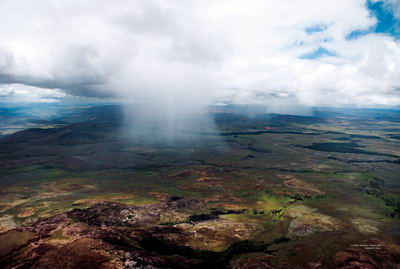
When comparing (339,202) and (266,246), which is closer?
(266,246)

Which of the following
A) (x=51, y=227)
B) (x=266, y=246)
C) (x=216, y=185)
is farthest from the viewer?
(x=216, y=185)

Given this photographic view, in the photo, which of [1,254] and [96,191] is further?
[96,191]

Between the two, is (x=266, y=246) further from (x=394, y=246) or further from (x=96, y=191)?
(x=96, y=191)

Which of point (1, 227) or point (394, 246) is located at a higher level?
point (394, 246)

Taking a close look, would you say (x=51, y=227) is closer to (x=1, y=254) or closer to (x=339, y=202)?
(x=1, y=254)

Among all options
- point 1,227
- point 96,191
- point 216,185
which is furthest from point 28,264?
point 216,185

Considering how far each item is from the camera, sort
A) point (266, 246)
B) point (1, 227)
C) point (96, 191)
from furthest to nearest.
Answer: point (96, 191) → point (1, 227) → point (266, 246)

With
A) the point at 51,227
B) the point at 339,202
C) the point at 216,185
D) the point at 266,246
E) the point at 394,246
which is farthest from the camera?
the point at 216,185

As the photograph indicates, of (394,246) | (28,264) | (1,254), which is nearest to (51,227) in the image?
(1,254)

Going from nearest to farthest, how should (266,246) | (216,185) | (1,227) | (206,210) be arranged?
(266,246)
(1,227)
(206,210)
(216,185)

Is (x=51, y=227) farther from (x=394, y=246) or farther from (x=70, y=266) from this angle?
(x=394, y=246)
